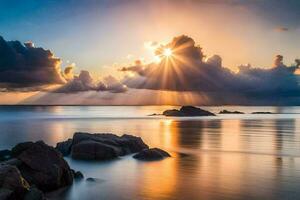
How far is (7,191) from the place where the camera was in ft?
69.9

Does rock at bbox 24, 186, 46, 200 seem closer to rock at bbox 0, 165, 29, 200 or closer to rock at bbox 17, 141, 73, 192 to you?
rock at bbox 0, 165, 29, 200

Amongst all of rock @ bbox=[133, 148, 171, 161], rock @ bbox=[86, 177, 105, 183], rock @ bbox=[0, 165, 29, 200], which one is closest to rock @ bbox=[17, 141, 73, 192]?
rock @ bbox=[86, 177, 105, 183]

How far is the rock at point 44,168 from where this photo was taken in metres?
26.9

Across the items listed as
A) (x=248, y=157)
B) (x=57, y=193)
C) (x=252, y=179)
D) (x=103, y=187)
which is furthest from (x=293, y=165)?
(x=57, y=193)

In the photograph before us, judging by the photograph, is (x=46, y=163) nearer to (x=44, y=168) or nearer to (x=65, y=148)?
(x=44, y=168)

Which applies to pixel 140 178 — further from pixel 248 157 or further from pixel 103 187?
pixel 248 157

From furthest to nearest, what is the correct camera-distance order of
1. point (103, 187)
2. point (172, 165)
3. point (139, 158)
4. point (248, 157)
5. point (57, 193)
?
point (248, 157), point (139, 158), point (172, 165), point (103, 187), point (57, 193)

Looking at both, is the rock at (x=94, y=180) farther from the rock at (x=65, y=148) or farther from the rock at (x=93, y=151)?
the rock at (x=65, y=148)

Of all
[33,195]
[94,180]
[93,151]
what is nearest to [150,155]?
[93,151]

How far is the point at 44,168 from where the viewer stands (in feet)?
90.1

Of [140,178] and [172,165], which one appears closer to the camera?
[140,178]

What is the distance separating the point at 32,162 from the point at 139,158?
675 inches

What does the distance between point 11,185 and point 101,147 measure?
2174 centimetres

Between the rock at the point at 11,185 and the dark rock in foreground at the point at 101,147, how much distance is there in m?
19.2
